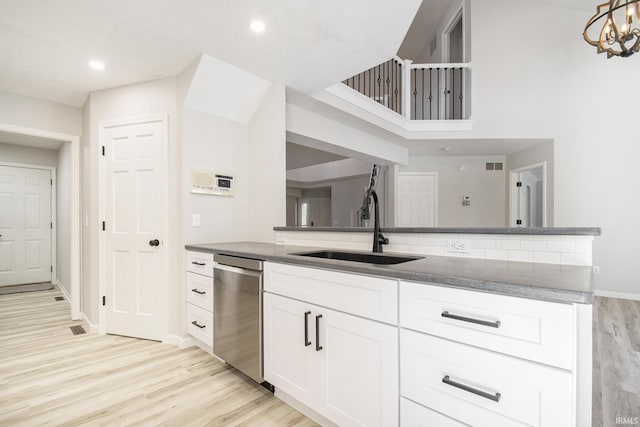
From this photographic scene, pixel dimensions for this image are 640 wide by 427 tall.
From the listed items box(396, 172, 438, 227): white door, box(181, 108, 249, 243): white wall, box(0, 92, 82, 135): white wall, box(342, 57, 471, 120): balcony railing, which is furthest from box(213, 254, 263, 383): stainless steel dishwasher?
box(396, 172, 438, 227): white door

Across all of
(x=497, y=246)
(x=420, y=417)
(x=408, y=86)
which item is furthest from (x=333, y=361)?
(x=408, y=86)

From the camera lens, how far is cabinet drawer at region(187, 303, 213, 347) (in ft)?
7.51

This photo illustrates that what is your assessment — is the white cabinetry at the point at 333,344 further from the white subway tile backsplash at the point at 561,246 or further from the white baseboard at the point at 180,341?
the white baseboard at the point at 180,341

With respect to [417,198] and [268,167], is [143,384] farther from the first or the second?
[417,198]

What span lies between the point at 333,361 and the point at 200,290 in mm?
1418

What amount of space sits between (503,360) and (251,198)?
2.52 meters

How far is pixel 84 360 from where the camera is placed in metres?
2.39

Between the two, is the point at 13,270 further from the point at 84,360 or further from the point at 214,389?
the point at 214,389

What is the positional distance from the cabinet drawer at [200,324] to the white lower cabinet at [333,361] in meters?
0.70

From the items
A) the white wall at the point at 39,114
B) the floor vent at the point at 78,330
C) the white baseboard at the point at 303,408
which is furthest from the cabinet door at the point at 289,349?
the white wall at the point at 39,114

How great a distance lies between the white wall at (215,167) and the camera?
103 inches

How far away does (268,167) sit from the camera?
2.84 metres

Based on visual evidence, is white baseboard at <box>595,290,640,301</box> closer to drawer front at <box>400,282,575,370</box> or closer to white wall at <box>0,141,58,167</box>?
drawer front at <box>400,282,575,370</box>

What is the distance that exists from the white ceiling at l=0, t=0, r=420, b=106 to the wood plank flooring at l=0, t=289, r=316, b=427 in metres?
2.43
